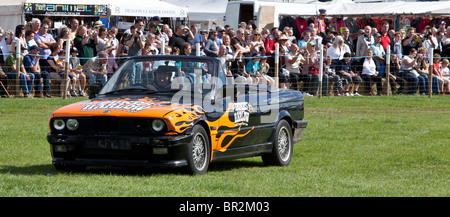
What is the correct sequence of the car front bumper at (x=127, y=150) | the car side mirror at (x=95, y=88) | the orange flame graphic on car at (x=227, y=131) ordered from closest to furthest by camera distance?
1. the car front bumper at (x=127, y=150)
2. the orange flame graphic on car at (x=227, y=131)
3. the car side mirror at (x=95, y=88)

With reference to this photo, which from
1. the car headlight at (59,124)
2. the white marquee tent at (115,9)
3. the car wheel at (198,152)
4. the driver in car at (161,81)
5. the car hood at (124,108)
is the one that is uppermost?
the white marquee tent at (115,9)

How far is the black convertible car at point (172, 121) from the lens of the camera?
9.14 metres

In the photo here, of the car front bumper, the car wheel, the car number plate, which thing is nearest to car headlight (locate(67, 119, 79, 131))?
the car front bumper

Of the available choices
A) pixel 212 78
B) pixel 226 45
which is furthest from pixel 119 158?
pixel 226 45

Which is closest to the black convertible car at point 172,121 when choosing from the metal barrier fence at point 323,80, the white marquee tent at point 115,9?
the metal barrier fence at point 323,80

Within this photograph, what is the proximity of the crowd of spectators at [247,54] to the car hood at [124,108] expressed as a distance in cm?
716

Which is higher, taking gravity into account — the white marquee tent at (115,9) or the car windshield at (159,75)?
the white marquee tent at (115,9)

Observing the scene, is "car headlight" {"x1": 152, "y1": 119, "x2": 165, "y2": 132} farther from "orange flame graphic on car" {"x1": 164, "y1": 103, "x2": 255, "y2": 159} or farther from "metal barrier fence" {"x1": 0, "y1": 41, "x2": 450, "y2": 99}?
"metal barrier fence" {"x1": 0, "y1": 41, "x2": 450, "y2": 99}

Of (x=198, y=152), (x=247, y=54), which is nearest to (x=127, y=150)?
(x=198, y=152)

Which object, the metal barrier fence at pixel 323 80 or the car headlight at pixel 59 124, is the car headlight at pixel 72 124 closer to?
the car headlight at pixel 59 124

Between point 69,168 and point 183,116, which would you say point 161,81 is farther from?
point 69,168

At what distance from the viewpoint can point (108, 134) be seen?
9.14 meters

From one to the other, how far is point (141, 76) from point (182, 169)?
1.46 metres
